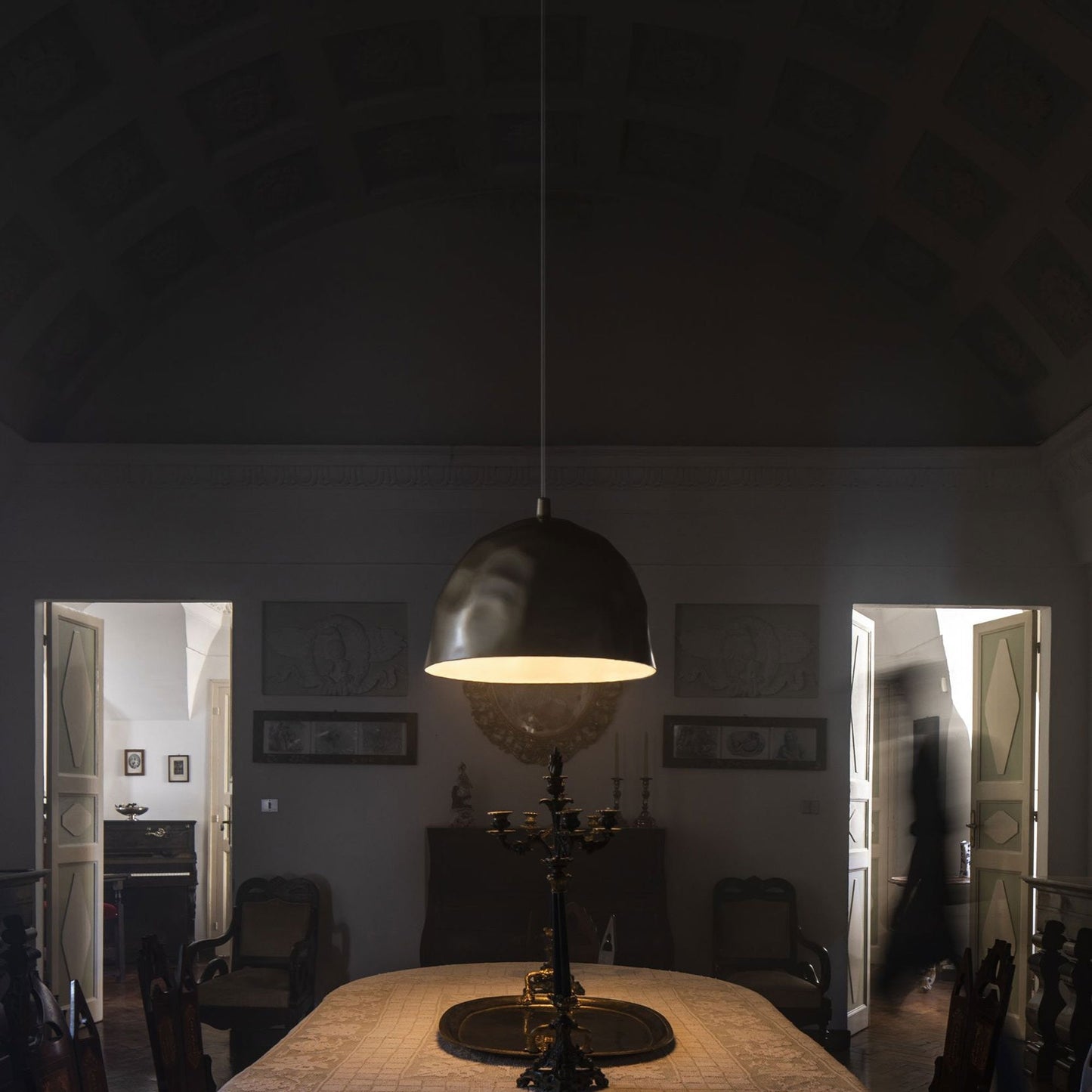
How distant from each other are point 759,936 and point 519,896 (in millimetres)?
1492

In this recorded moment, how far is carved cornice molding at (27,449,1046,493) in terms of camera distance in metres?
7.68

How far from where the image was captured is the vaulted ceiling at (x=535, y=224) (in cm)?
593

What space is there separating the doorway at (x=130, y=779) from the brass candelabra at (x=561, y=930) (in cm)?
550

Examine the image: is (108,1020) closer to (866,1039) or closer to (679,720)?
(679,720)

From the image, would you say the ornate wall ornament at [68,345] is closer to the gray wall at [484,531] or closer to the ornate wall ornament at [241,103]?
the gray wall at [484,531]

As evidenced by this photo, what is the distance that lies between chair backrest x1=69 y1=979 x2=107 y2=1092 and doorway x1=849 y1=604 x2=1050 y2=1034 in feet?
19.6

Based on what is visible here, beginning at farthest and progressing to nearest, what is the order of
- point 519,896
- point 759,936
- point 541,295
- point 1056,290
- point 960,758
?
point 960,758
point 541,295
point 759,936
point 519,896
point 1056,290

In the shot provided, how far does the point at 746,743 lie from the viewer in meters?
7.56

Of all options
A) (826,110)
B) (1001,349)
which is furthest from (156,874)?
(826,110)

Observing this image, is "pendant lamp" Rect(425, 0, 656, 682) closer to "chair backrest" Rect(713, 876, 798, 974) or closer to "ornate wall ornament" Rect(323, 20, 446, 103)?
"ornate wall ornament" Rect(323, 20, 446, 103)

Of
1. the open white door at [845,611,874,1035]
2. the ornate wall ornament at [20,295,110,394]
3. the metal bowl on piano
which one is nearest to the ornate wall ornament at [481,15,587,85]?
the ornate wall ornament at [20,295,110,394]

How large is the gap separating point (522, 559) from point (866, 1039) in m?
6.02

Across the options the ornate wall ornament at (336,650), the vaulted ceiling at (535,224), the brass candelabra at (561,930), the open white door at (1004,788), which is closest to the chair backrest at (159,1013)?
the brass candelabra at (561,930)

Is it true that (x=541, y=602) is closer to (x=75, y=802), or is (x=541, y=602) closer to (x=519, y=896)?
(x=519, y=896)
